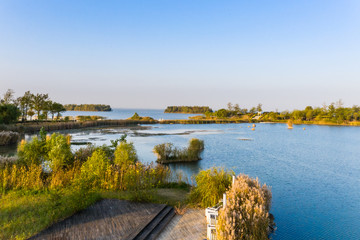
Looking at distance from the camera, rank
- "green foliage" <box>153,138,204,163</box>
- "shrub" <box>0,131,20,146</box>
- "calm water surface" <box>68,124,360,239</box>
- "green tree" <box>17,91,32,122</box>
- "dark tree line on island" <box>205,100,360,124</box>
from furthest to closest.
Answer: "dark tree line on island" <box>205,100,360,124</box> → "green tree" <box>17,91,32,122</box> → "shrub" <box>0,131,20,146</box> → "green foliage" <box>153,138,204,163</box> → "calm water surface" <box>68,124,360,239</box>

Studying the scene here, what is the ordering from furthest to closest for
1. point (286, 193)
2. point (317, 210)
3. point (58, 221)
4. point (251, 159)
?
point (251, 159) < point (286, 193) < point (317, 210) < point (58, 221)

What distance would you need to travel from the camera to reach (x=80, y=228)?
6012 millimetres

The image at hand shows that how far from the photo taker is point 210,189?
26.1 ft

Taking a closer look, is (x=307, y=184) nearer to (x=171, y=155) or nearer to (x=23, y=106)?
(x=171, y=155)

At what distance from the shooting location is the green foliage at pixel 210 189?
7.86 metres

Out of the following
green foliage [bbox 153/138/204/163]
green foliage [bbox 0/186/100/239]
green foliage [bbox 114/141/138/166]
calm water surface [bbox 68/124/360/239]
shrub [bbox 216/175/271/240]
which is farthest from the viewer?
green foliage [bbox 153/138/204/163]

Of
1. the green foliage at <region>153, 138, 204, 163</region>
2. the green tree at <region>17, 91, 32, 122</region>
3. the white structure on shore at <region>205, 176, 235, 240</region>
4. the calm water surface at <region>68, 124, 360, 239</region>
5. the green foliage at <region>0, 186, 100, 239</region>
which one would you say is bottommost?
the calm water surface at <region>68, 124, 360, 239</region>

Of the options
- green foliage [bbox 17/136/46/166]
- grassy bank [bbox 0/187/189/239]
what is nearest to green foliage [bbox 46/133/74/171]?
green foliage [bbox 17/136/46/166]

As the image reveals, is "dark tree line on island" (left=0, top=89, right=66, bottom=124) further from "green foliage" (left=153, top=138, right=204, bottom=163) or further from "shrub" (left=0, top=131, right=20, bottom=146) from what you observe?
"green foliage" (left=153, top=138, right=204, bottom=163)

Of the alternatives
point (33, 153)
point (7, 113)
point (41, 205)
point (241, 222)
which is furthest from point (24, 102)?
point (241, 222)

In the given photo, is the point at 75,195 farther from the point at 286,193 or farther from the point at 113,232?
the point at 286,193

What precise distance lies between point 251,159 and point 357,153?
48.9ft

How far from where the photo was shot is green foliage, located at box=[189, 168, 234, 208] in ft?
25.8

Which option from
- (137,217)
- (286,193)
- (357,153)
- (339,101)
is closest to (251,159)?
(286,193)
